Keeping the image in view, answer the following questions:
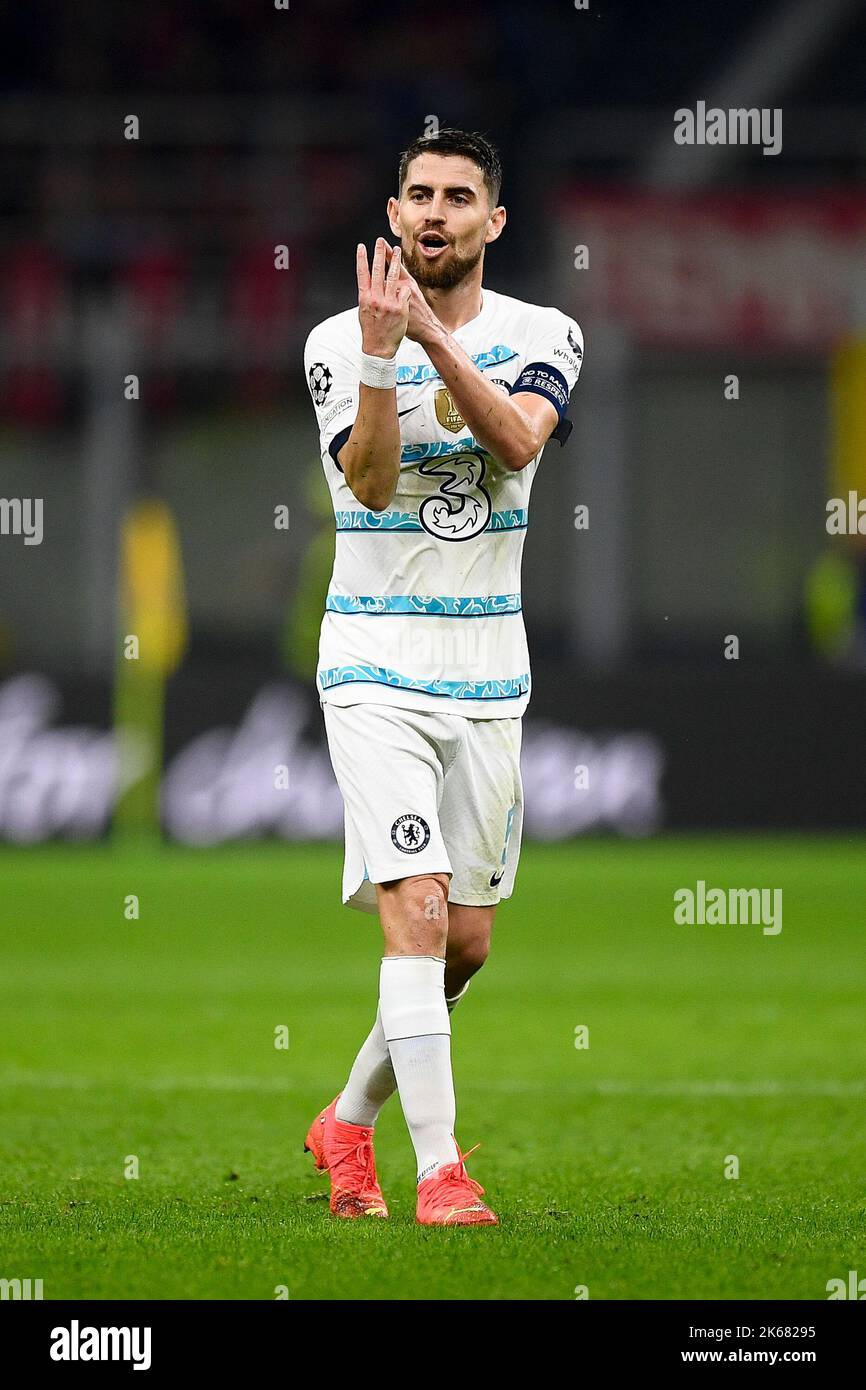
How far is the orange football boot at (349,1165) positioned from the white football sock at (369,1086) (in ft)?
0.08

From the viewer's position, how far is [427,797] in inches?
197

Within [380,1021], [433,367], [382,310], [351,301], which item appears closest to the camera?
[382,310]

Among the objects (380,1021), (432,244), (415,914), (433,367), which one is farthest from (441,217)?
(380,1021)

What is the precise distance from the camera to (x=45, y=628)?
23.3 metres

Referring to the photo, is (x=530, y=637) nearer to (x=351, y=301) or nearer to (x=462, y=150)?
(x=351, y=301)

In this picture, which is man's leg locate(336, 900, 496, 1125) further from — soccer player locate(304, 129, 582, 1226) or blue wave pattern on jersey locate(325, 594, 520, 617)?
blue wave pattern on jersey locate(325, 594, 520, 617)

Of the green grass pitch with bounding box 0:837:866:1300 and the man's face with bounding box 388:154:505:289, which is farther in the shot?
the man's face with bounding box 388:154:505:289

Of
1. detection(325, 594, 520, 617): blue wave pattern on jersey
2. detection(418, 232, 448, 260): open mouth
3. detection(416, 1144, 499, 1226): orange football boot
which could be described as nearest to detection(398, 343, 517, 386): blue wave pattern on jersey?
detection(418, 232, 448, 260): open mouth

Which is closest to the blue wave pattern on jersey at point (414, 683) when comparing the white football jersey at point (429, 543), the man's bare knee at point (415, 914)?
the white football jersey at point (429, 543)

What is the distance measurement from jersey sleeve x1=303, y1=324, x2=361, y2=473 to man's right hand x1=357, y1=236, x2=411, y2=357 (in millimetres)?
270

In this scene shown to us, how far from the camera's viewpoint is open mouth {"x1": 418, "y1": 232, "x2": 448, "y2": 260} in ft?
16.5

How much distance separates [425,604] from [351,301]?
15244mm
